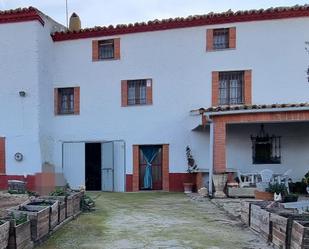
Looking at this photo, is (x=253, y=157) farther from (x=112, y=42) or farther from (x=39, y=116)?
(x=39, y=116)

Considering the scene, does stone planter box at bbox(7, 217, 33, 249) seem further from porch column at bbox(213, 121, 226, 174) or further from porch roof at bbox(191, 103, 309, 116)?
porch roof at bbox(191, 103, 309, 116)

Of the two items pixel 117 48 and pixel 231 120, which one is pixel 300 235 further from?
pixel 117 48

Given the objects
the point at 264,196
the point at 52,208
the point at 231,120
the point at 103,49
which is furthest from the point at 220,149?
the point at 52,208

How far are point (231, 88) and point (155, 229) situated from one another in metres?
10.0

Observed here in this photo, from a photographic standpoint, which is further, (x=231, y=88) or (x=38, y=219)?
(x=231, y=88)

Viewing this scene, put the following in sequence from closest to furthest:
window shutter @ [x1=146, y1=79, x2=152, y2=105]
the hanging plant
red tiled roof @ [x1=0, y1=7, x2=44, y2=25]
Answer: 1. the hanging plant
2. red tiled roof @ [x1=0, y1=7, x2=44, y2=25]
3. window shutter @ [x1=146, y1=79, x2=152, y2=105]

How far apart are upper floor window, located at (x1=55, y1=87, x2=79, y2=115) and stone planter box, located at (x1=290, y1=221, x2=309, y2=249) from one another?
47.3ft

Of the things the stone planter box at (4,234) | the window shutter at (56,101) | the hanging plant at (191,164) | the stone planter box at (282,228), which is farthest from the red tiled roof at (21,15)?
the stone planter box at (282,228)

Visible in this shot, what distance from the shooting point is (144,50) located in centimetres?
1859

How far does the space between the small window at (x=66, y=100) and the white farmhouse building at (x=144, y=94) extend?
44 millimetres

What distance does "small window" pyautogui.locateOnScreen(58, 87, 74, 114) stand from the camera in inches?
774

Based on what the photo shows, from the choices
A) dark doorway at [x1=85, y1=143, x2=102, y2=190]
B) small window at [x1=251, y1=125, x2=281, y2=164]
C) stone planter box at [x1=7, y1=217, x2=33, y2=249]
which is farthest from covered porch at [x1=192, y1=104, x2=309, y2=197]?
stone planter box at [x1=7, y1=217, x2=33, y2=249]

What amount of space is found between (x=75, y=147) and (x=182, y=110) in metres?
4.95

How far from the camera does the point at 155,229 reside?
361 inches
